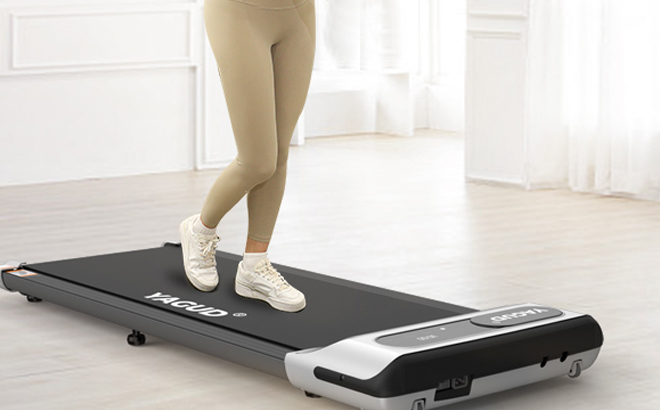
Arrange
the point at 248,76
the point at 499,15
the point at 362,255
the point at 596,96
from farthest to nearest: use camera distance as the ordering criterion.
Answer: the point at 499,15 < the point at 596,96 < the point at 362,255 < the point at 248,76

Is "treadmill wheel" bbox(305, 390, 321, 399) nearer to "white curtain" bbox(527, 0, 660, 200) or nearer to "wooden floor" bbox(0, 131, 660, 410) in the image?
"wooden floor" bbox(0, 131, 660, 410)

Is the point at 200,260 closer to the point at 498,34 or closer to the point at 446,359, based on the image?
the point at 446,359

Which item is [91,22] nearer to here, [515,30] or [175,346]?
[515,30]

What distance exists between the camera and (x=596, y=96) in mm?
5812

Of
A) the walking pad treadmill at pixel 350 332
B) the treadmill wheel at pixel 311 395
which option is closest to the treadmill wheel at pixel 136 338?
the walking pad treadmill at pixel 350 332

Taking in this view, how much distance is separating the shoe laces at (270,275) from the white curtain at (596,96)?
9.96 feet

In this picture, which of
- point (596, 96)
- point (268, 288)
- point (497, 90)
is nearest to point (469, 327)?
point (268, 288)

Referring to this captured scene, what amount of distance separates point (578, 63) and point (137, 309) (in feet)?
11.5

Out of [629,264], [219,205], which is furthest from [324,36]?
[219,205]

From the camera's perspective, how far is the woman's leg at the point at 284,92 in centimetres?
303

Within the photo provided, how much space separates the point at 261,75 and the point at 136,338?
31.7 inches

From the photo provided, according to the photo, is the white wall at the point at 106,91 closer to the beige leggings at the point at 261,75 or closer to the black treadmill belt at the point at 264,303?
the black treadmill belt at the point at 264,303

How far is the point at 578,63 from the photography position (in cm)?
585

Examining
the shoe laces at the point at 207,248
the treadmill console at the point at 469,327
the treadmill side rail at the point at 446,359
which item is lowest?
the treadmill side rail at the point at 446,359
